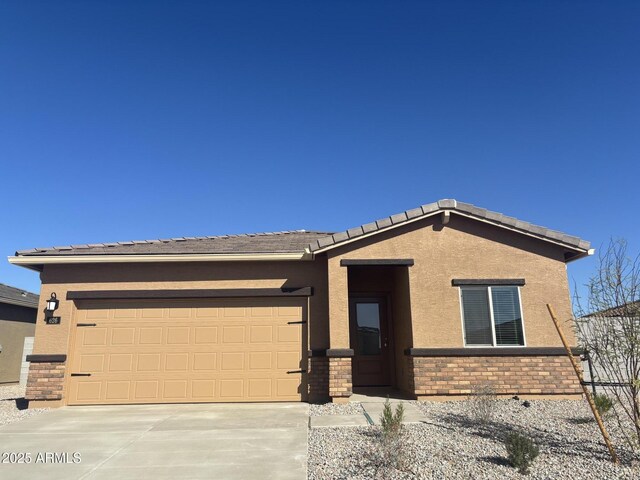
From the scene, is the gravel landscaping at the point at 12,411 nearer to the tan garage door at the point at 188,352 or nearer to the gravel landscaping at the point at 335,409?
the tan garage door at the point at 188,352

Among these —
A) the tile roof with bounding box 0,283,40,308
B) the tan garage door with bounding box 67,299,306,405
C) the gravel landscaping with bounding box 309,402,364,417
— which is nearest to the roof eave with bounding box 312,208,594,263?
the tan garage door with bounding box 67,299,306,405

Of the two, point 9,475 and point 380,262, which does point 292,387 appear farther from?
point 9,475

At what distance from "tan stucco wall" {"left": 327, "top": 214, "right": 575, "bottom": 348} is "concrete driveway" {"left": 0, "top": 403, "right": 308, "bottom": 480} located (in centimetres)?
268

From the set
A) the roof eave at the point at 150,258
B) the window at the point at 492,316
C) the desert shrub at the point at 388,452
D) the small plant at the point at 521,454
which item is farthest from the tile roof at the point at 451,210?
the small plant at the point at 521,454

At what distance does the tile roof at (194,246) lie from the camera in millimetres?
9688

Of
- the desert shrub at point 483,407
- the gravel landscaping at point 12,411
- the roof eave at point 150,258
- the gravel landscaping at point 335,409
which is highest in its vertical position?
the roof eave at point 150,258

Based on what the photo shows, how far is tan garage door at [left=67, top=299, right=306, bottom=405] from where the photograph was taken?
Answer: 9.25 m

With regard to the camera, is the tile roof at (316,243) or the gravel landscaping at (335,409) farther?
the tile roof at (316,243)

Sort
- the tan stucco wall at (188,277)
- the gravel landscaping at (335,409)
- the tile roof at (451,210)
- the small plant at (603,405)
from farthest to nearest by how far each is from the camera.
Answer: the tan stucco wall at (188,277) → the tile roof at (451,210) → the gravel landscaping at (335,409) → the small plant at (603,405)

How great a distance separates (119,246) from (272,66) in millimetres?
6243

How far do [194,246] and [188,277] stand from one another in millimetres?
935

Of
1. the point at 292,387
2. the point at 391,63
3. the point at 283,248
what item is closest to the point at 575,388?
the point at 292,387

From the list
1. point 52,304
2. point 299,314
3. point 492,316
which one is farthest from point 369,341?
point 52,304

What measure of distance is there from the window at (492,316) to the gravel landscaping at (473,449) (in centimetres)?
161
